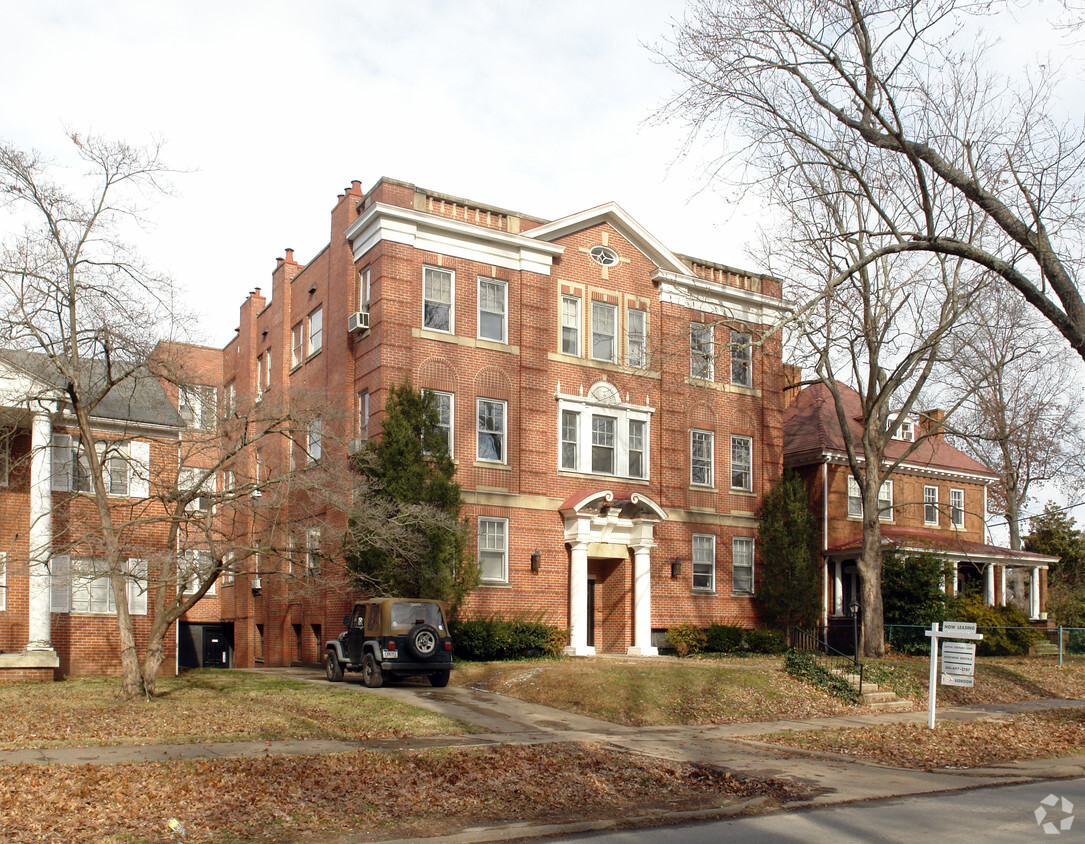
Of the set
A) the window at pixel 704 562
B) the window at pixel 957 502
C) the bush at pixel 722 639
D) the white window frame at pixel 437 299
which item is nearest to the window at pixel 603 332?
the white window frame at pixel 437 299

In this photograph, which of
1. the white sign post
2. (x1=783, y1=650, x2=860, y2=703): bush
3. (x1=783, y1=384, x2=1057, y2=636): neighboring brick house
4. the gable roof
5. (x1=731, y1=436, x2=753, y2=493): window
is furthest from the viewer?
the gable roof

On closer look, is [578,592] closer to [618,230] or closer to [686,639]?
[686,639]

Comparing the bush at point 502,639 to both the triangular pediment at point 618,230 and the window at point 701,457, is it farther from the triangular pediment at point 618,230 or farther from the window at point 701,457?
the triangular pediment at point 618,230

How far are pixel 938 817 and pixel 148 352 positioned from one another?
14138 mm

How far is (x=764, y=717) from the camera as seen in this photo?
18266 mm

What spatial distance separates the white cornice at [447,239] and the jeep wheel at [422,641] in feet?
36.2

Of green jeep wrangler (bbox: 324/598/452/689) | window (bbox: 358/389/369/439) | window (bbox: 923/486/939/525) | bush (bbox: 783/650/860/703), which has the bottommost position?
bush (bbox: 783/650/860/703)

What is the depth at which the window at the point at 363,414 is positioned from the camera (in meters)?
26.3

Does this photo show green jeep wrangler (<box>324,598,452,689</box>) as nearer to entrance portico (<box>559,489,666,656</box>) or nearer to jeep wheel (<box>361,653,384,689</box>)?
jeep wheel (<box>361,653,384,689</box>)

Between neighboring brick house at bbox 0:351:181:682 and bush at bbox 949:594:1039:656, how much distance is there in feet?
77.2

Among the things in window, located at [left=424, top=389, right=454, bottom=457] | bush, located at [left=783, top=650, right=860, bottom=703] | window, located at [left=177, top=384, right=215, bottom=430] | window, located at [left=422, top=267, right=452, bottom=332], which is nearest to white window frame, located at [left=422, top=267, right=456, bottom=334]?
window, located at [left=422, top=267, right=452, bottom=332]

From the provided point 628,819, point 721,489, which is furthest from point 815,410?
point 628,819

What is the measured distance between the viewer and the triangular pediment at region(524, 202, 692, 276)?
1131 inches

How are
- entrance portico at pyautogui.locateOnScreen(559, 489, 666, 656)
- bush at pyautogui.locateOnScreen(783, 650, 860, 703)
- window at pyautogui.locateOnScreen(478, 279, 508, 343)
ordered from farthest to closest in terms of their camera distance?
window at pyautogui.locateOnScreen(478, 279, 508, 343) < entrance portico at pyautogui.locateOnScreen(559, 489, 666, 656) < bush at pyautogui.locateOnScreen(783, 650, 860, 703)
